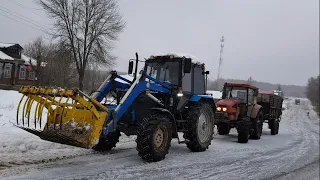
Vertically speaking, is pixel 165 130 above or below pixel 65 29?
below

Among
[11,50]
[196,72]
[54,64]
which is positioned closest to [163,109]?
[196,72]

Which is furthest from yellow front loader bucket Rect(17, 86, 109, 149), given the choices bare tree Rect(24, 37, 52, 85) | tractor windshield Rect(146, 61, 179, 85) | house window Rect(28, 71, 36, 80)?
house window Rect(28, 71, 36, 80)

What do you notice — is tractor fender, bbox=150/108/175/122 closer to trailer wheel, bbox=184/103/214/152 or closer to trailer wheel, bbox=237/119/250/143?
trailer wheel, bbox=184/103/214/152

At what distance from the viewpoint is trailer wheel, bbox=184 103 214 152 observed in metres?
9.26

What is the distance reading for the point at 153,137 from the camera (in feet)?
24.7

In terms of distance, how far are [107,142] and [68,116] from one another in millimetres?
1894

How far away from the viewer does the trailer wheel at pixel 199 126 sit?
926 centimetres

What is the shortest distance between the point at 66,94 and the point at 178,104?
10.9 feet

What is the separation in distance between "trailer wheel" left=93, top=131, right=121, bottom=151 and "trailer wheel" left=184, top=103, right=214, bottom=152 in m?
1.84

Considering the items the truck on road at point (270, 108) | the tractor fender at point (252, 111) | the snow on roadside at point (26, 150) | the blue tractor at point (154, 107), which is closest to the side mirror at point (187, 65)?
the blue tractor at point (154, 107)

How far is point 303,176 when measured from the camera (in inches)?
321

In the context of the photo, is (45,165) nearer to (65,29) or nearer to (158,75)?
(158,75)

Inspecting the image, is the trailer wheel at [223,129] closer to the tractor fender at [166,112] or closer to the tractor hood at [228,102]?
the tractor hood at [228,102]

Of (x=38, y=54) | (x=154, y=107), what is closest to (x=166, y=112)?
(x=154, y=107)
